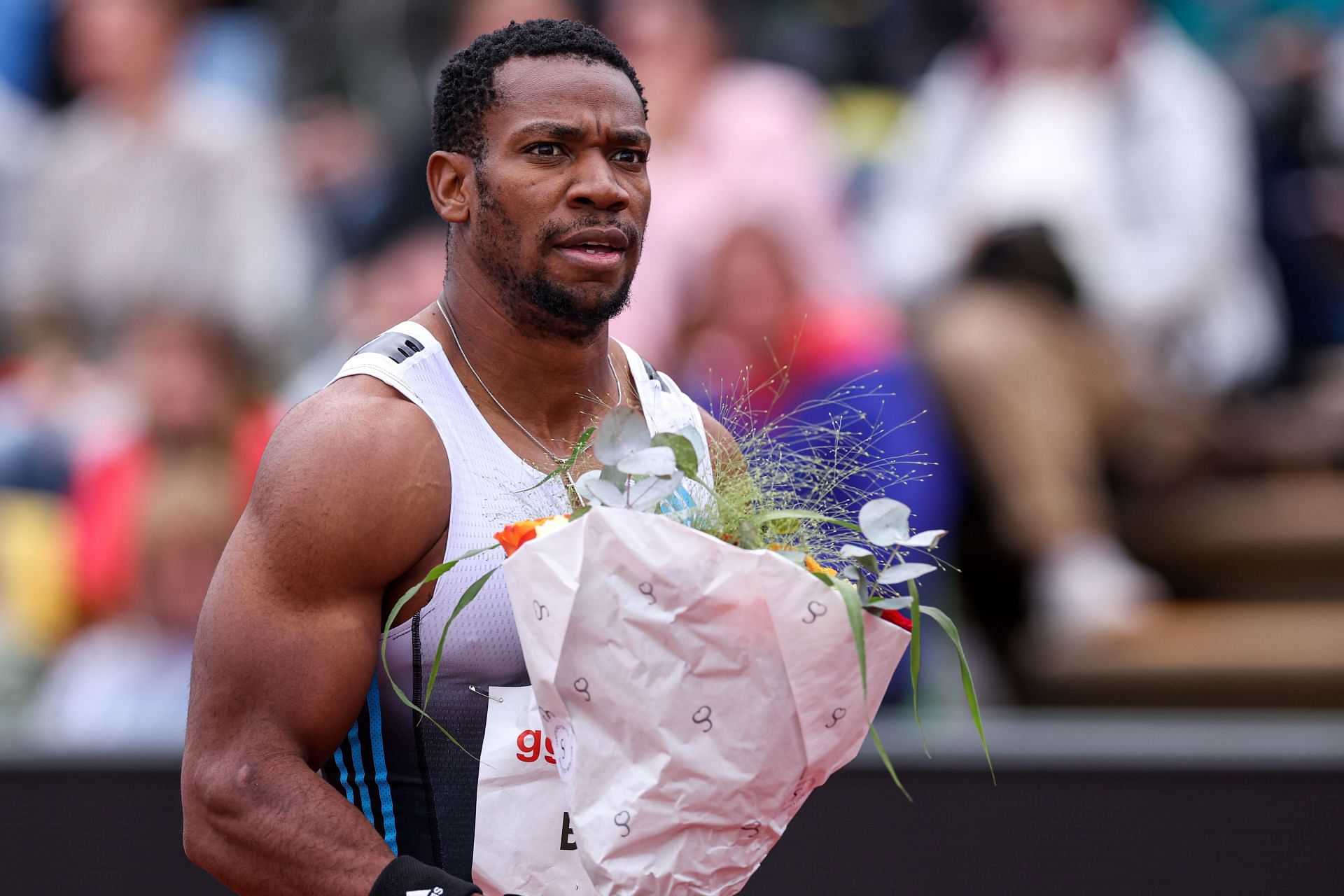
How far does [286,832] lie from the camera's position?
7.55 ft

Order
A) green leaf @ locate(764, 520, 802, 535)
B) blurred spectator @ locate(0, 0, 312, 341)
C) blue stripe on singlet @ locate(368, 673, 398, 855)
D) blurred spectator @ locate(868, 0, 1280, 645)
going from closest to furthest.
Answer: green leaf @ locate(764, 520, 802, 535) < blue stripe on singlet @ locate(368, 673, 398, 855) < blurred spectator @ locate(868, 0, 1280, 645) < blurred spectator @ locate(0, 0, 312, 341)

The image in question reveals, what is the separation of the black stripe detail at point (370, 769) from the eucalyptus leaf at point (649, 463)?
2.00ft

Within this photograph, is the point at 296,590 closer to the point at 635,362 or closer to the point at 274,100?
the point at 635,362

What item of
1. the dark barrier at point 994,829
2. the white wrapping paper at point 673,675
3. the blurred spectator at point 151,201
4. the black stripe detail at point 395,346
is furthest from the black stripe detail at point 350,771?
the blurred spectator at point 151,201

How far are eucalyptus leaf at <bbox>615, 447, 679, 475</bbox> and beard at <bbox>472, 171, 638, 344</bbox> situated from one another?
1.41 ft

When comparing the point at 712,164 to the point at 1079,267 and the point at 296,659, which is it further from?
the point at 296,659

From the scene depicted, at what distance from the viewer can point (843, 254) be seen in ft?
20.8

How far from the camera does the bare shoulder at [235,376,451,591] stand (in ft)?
7.74

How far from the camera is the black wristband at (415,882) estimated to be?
88.7 inches

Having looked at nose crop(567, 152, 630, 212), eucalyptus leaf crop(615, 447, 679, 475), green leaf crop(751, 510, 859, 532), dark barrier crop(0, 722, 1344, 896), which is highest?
nose crop(567, 152, 630, 212)

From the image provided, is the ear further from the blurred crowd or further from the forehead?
the blurred crowd

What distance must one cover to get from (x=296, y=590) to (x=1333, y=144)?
531 cm

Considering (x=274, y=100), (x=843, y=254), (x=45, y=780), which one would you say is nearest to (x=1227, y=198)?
(x=843, y=254)

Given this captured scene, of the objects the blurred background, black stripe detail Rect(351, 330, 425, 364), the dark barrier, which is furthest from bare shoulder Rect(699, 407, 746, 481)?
the blurred background
